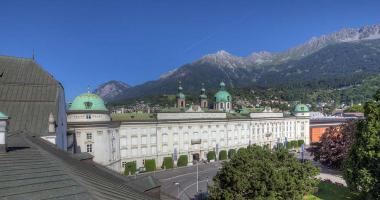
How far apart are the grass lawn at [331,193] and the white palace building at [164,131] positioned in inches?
1493

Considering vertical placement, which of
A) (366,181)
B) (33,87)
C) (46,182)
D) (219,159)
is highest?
(33,87)

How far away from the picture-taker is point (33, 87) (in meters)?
43.1

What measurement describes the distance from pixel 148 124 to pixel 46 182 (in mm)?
76946

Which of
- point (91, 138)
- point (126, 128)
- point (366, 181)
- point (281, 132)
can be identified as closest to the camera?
point (366, 181)

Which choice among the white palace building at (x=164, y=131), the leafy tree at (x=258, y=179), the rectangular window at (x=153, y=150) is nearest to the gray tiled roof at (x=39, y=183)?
the leafy tree at (x=258, y=179)

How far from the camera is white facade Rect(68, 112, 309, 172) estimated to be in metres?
70.9

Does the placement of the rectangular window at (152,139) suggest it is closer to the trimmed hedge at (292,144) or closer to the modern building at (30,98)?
the modern building at (30,98)

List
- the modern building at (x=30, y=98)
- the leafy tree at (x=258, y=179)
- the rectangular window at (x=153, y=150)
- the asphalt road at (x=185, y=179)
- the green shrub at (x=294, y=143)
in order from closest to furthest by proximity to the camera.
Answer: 1. the modern building at (x=30, y=98)
2. the leafy tree at (x=258, y=179)
3. the asphalt road at (x=185, y=179)
4. the rectangular window at (x=153, y=150)
5. the green shrub at (x=294, y=143)

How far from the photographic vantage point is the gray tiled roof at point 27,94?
121 feet

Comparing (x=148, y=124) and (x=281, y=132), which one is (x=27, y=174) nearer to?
(x=148, y=124)

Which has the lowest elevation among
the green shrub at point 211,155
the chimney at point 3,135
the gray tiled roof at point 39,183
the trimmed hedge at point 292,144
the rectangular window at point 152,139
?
the trimmed hedge at point 292,144

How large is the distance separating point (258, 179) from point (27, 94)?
26.5 metres

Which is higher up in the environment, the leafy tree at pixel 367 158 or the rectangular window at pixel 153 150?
the leafy tree at pixel 367 158

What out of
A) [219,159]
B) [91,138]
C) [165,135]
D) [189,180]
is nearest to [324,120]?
[219,159]
